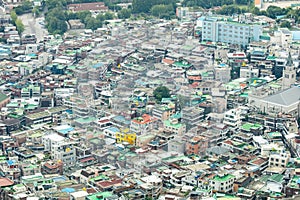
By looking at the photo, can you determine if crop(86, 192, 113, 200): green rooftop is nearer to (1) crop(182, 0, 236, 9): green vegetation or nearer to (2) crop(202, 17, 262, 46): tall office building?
(2) crop(202, 17, 262, 46): tall office building

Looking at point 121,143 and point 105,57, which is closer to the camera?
point 121,143

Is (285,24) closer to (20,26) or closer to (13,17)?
(20,26)

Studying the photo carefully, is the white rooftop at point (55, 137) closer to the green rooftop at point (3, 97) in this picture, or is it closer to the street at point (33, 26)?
the green rooftop at point (3, 97)

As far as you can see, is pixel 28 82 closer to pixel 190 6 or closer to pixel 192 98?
pixel 192 98

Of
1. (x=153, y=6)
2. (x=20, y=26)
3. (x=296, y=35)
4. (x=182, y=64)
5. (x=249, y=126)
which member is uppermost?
(x=153, y=6)

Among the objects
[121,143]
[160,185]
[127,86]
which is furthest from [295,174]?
[127,86]

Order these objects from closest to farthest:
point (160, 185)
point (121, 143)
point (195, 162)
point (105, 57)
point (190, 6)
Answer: point (160, 185) < point (195, 162) < point (121, 143) < point (105, 57) < point (190, 6)

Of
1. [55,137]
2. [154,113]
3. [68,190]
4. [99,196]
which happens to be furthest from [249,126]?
[68,190]
